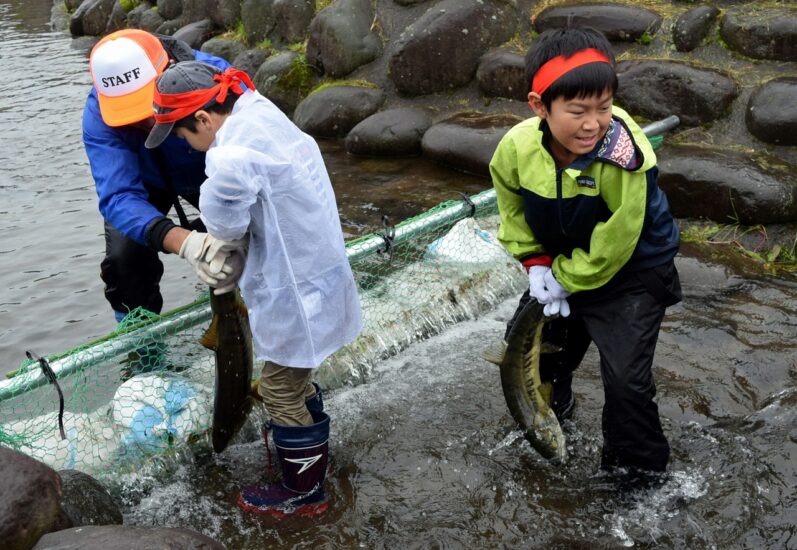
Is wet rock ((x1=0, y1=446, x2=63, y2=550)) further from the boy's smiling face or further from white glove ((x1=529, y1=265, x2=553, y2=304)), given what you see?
the boy's smiling face

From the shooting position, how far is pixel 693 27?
7.82m

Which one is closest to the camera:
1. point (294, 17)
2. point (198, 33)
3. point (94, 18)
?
point (294, 17)

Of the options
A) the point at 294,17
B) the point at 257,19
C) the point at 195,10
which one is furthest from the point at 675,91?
the point at 195,10

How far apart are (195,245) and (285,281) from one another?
496 mm

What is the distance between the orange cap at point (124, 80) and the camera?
176 inches

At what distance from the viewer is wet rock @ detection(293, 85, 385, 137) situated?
31.8ft

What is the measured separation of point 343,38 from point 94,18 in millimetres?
9905

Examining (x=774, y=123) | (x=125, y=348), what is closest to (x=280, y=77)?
(x=774, y=123)

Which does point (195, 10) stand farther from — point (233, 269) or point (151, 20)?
point (233, 269)

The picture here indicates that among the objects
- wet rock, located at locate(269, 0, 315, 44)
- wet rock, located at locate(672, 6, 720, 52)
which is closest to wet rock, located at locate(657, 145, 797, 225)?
wet rock, located at locate(672, 6, 720, 52)

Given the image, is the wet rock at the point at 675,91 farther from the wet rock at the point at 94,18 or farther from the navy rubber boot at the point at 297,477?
the wet rock at the point at 94,18

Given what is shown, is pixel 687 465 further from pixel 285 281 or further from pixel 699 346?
pixel 285 281

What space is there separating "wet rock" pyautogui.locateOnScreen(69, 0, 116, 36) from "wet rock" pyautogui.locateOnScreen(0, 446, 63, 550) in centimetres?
1603

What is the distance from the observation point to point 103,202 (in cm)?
454
